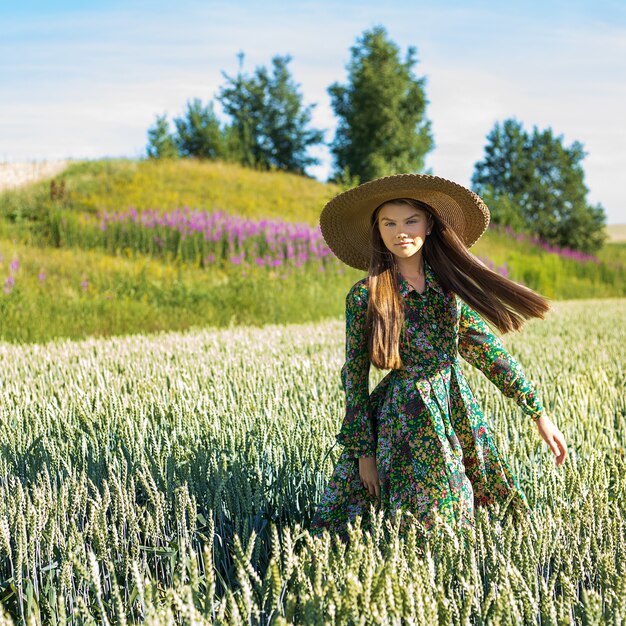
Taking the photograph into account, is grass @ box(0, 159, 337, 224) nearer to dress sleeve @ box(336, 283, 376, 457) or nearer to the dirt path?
the dirt path

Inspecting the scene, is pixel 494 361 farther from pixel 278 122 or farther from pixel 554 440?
pixel 278 122

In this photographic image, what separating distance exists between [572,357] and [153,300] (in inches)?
224

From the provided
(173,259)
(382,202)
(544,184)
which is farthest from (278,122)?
(382,202)

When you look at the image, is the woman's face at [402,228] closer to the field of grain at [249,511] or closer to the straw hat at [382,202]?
the straw hat at [382,202]

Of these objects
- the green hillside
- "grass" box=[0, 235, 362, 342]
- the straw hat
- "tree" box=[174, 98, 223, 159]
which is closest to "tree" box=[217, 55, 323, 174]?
"tree" box=[174, 98, 223, 159]

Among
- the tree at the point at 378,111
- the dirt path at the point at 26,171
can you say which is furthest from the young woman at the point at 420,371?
the tree at the point at 378,111

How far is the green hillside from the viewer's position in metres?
8.83

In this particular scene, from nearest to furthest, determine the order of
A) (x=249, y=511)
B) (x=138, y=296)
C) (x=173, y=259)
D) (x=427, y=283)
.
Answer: (x=249, y=511), (x=427, y=283), (x=138, y=296), (x=173, y=259)

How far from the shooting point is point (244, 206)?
62.3 feet

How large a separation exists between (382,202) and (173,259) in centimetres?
1079

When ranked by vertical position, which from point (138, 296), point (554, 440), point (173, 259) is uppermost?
point (173, 259)

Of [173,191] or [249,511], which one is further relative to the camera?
[173,191]

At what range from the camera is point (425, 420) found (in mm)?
2354

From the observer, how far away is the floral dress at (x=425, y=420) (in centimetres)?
234
